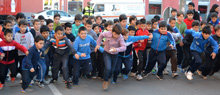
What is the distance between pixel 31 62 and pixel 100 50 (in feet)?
5.22

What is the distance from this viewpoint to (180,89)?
218 inches

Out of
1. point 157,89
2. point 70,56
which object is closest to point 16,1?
point 70,56

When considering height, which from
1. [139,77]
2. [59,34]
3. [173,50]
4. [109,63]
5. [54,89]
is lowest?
[54,89]

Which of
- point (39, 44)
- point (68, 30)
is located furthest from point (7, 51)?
point (68, 30)

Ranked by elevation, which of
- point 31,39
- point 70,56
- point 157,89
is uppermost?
point 31,39

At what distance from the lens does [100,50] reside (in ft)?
18.7

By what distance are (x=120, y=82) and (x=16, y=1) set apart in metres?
9.86

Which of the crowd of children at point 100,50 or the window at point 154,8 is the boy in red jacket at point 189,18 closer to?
the crowd of children at point 100,50

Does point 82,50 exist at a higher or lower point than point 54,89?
higher

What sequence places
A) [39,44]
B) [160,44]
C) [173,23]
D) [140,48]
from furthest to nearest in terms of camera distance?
[173,23] < [140,48] < [160,44] < [39,44]

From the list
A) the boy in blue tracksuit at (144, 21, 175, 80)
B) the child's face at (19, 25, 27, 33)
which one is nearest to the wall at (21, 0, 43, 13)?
the child's face at (19, 25, 27, 33)

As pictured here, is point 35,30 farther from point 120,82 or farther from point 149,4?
point 149,4

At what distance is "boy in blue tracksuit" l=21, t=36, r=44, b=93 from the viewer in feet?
16.5

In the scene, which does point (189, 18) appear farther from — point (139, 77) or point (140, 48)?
point (139, 77)
